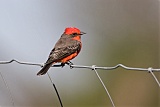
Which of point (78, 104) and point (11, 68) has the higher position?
point (11, 68)

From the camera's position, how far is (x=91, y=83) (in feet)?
26.3

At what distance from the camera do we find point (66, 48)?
14.8 feet

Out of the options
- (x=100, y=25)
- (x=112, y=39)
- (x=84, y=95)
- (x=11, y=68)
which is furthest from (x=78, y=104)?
(x=100, y=25)

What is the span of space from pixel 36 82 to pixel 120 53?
5.82 feet

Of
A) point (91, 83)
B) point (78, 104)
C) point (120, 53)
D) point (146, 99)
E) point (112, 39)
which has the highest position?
point (112, 39)

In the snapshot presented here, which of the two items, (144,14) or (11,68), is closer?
(11,68)

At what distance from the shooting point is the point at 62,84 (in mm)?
7457

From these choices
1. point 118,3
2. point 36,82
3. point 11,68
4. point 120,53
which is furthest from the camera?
point 118,3

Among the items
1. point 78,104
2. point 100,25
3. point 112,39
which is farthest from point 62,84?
point 100,25

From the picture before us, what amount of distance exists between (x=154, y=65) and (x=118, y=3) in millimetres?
2551

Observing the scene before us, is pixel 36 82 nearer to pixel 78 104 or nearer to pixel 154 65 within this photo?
pixel 78 104

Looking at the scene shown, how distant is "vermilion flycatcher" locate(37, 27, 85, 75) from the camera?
4309 millimetres

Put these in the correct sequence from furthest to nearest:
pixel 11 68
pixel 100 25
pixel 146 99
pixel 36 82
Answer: pixel 100 25 → pixel 36 82 → pixel 11 68 → pixel 146 99

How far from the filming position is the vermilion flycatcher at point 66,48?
14.1 ft
